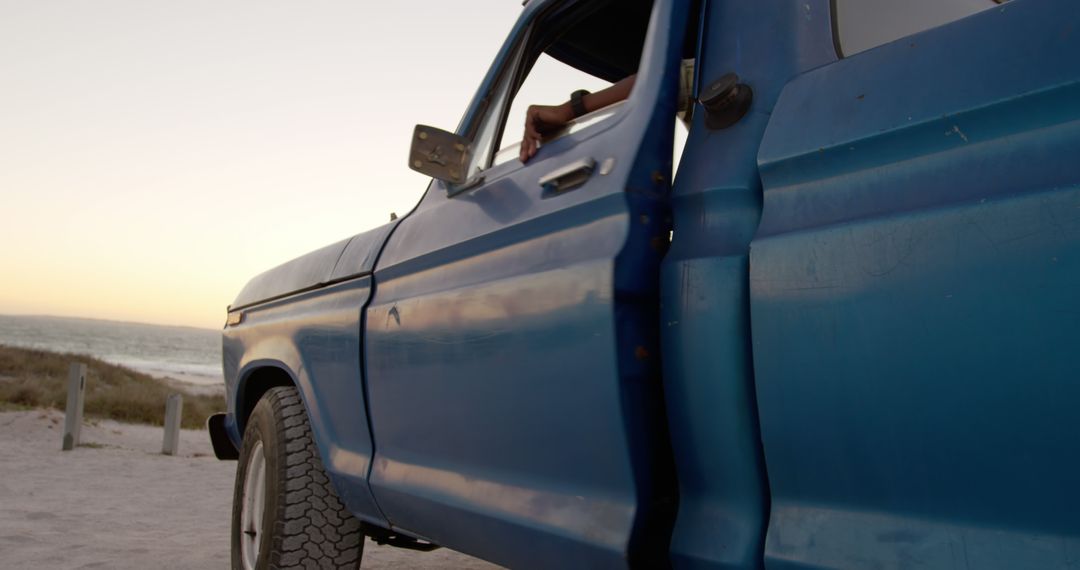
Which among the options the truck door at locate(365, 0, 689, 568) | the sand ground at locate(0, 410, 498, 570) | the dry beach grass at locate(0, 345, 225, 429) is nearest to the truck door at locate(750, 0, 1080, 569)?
the truck door at locate(365, 0, 689, 568)

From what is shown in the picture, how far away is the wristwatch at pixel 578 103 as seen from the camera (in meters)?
1.98

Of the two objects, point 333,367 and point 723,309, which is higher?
point 723,309

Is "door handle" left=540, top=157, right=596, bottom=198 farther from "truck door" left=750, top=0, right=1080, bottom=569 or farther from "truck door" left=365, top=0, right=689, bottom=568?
"truck door" left=750, top=0, right=1080, bottom=569

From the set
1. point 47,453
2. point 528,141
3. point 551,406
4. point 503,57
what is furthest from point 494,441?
point 47,453

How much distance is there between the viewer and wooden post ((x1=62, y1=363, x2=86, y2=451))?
9.71 metres

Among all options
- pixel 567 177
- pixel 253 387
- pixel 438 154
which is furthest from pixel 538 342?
pixel 253 387

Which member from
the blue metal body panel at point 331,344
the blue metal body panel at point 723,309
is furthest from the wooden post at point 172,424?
the blue metal body panel at point 723,309

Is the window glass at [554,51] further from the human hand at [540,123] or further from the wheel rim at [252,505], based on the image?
the wheel rim at [252,505]

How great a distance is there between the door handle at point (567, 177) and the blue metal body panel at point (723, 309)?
21 centimetres

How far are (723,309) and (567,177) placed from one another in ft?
1.76

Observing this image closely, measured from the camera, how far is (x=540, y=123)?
6.66ft

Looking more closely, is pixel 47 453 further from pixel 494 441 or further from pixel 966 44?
pixel 966 44

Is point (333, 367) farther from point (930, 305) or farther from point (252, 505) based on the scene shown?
point (930, 305)

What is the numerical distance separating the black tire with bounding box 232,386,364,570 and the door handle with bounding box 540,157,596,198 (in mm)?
1507
